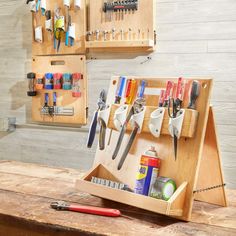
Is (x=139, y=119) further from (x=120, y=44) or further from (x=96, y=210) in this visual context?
(x=120, y=44)

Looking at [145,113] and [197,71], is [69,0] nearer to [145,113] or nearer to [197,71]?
[197,71]

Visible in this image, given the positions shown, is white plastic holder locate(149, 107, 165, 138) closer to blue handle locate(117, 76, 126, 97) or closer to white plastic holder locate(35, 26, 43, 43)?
blue handle locate(117, 76, 126, 97)

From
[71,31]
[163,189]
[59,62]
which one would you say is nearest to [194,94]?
[163,189]

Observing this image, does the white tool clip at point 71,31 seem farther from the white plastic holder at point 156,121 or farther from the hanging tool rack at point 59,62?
the white plastic holder at point 156,121

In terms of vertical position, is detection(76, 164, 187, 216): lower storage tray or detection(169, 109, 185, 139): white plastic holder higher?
detection(169, 109, 185, 139): white plastic holder

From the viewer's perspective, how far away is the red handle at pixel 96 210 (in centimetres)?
123

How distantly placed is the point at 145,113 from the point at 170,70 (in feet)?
4.15

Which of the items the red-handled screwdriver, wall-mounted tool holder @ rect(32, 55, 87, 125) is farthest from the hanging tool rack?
the red-handled screwdriver

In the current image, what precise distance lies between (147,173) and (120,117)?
246 millimetres

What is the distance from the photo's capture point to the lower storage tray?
1.16 meters

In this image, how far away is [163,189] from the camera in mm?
1200

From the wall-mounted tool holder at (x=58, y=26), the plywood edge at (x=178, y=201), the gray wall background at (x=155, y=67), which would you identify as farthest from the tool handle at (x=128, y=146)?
the wall-mounted tool holder at (x=58, y=26)

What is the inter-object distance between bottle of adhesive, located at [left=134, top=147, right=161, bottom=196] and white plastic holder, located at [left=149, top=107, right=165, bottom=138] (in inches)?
3.4

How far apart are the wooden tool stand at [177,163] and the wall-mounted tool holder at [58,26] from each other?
4.45 ft
